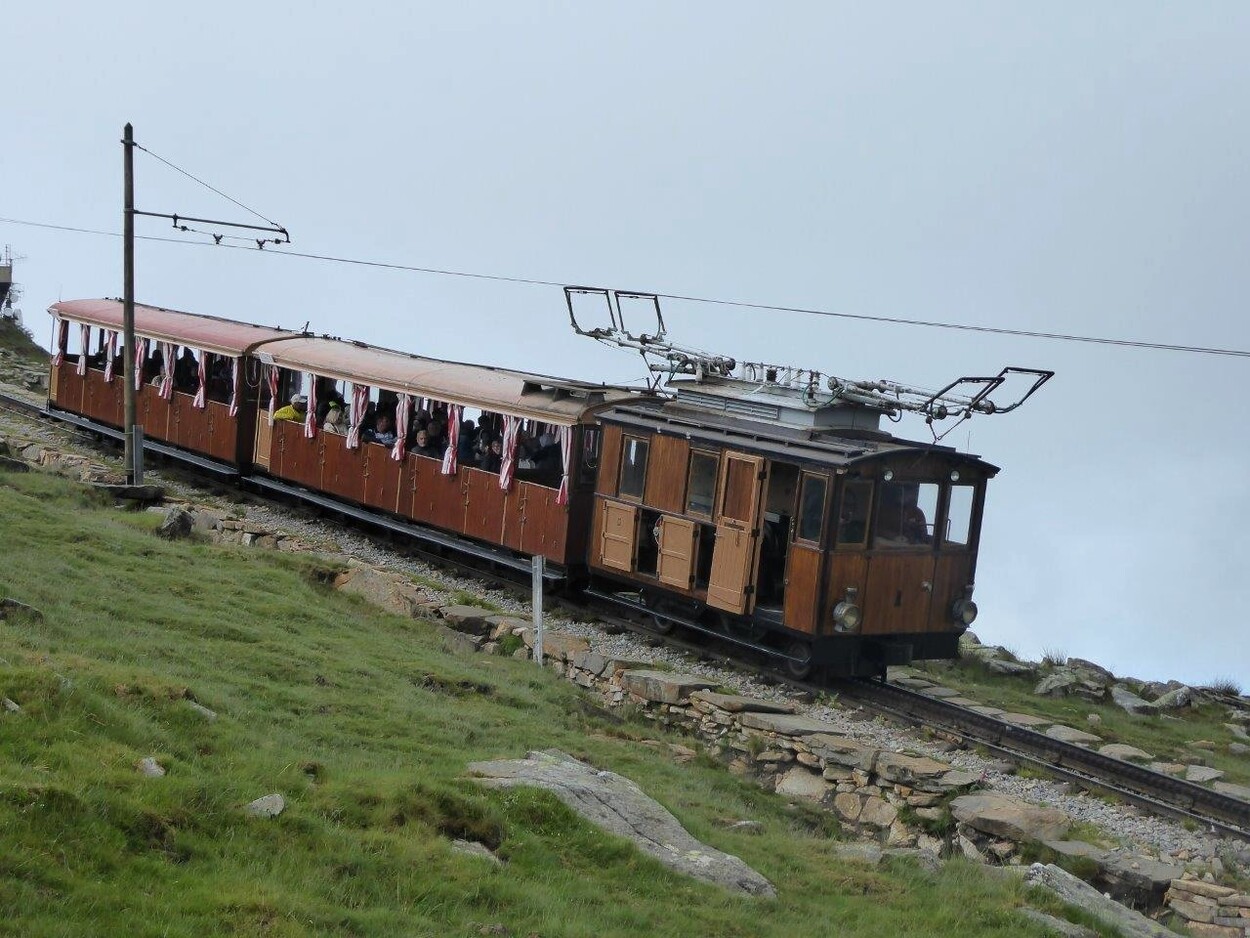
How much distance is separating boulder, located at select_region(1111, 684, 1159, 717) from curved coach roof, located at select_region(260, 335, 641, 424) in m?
7.00

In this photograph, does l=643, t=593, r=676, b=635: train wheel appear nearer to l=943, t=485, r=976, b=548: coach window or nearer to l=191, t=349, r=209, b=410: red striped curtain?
l=943, t=485, r=976, b=548: coach window

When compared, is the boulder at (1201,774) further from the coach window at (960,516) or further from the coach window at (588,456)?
the coach window at (588,456)

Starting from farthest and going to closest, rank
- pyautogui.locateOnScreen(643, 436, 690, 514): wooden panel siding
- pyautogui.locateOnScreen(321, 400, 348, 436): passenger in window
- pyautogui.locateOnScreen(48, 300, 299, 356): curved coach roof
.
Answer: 1. pyautogui.locateOnScreen(48, 300, 299, 356): curved coach roof
2. pyautogui.locateOnScreen(321, 400, 348, 436): passenger in window
3. pyautogui.locateOnScreen(643, 436, 690, 514): wooden panel siding

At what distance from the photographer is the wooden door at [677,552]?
51.7 ft

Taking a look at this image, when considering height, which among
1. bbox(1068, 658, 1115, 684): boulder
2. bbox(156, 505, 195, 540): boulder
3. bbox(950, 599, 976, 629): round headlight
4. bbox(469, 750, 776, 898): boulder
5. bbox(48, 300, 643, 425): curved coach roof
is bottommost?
bbox(1068, 658, 1115, 684): boulder

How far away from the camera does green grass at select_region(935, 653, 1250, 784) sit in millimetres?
13930

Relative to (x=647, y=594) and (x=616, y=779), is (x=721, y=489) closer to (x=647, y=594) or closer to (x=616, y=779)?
(x=647, y=594)

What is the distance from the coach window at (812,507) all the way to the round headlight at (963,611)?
92.9 inches

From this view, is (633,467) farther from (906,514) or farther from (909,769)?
(909,769)

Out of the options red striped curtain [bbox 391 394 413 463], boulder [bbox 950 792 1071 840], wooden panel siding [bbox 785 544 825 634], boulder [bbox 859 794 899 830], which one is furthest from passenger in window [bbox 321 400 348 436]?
boulder [bbox 950 792 1071 840]

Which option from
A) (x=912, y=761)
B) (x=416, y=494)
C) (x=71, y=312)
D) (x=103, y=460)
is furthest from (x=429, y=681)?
(x=71, y=312)

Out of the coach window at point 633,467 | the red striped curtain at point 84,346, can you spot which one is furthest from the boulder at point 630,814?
the red striped curtain at point 84,346

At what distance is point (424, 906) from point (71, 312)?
81.0 feet

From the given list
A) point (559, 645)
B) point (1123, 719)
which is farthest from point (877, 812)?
point (1123, 719)
